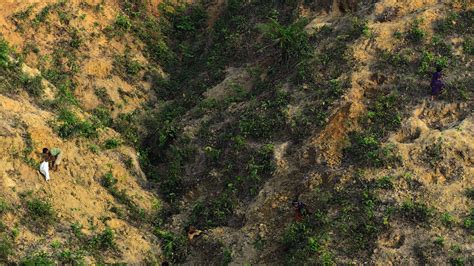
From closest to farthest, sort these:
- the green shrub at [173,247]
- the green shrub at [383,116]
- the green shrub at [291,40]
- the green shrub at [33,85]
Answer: the green shrub at [173,247] → the green shrub at [383,116] → the green shrub at [33,85] → the green shrub at [291,40]

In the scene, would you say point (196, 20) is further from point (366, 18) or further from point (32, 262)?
point (32, 262)

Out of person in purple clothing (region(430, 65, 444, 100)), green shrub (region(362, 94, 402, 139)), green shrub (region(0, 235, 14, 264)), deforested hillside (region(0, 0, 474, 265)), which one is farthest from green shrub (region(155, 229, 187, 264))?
person in purple clothing (region(430, 65, 444, 100))

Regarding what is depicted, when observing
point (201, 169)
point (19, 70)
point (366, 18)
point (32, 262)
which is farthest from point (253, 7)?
point (32, 262)

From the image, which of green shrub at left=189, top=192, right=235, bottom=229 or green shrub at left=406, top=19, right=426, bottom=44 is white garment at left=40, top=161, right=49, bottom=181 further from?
green shrub at left=406, top=19, right=426, bottom=44

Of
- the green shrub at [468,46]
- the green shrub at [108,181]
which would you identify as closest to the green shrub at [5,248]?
the green shrub at [108,181]

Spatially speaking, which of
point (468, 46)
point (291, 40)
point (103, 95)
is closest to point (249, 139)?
point (291, 40)

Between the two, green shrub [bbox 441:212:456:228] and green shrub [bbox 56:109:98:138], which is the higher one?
green shrub [bbox 56:109:98:138]

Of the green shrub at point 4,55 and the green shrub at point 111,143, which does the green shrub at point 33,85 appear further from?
the green shrub at point 111,143
